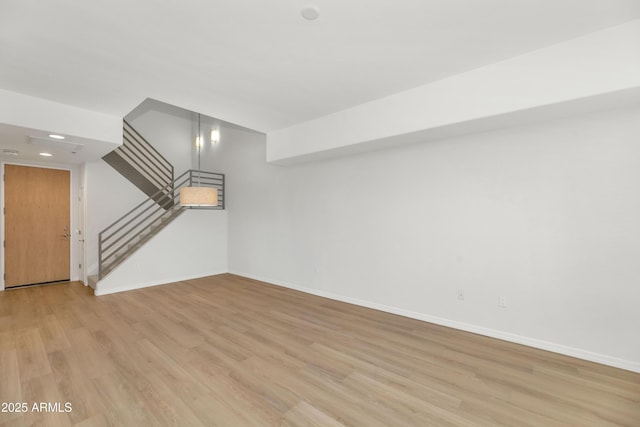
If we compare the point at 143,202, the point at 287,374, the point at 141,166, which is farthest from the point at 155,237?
the point at 287,374

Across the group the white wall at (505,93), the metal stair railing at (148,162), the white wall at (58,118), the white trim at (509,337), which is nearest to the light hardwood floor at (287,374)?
the white trim at (509,337)

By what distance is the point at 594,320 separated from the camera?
9.11 feet

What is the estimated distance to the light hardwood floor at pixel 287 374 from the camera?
6.61ft

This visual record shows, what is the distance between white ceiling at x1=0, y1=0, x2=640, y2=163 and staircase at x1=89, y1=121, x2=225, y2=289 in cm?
299

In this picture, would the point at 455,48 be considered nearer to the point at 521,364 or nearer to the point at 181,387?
the point at 521,364

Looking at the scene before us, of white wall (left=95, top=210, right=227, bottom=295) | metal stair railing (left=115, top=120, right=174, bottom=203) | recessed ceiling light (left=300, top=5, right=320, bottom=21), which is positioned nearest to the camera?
recessed ceiling light (left=300, top=5, right=320, bottom=21)

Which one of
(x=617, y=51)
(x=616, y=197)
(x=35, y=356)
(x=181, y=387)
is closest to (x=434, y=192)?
(x=616, y=197)

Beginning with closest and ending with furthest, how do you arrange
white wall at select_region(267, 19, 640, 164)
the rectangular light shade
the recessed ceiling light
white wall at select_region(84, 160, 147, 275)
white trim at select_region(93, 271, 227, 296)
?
1. the recessed ceiling light
2. white wall at select_region(267, 19, 640, 164)
3. the rectangular light shade
4. white trim at select_region(93, 271, 227, 296)
5. white wall at select_region(84, 160, 147, 275)

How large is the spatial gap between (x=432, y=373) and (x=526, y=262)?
1678 millimetres

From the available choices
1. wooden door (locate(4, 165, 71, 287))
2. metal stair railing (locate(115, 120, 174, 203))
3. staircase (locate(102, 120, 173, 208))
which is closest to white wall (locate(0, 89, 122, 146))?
staircase (locate(102, 120, 173, 208))

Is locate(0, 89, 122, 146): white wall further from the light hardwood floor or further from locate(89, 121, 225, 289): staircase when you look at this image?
the light hardwood floor

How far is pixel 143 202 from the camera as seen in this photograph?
6.20 meters

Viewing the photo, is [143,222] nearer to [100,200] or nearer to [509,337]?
[100,200]

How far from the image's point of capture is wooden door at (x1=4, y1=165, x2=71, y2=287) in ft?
18.0
